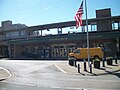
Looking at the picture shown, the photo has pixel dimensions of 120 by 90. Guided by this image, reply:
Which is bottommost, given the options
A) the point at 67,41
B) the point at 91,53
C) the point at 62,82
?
the point at 62,82

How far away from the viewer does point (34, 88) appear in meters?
11.2

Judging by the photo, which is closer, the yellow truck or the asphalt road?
the asphalt road

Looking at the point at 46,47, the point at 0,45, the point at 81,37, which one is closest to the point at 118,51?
the point at 81,37

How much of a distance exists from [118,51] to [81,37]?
7584 millimetres

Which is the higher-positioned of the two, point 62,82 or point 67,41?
point 67,41

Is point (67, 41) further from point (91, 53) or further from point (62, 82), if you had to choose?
point (62, 82)

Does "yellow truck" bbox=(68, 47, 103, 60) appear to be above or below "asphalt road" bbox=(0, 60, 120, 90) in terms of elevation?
above

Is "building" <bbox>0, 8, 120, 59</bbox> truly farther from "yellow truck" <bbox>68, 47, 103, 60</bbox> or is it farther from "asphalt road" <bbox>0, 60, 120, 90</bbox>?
"asphalt road" <bbox>0, 60, 120, 90</bbox>

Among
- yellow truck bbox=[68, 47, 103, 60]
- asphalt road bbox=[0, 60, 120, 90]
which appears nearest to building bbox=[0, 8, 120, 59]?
yellow truck bbox=[68, 47, 103, 60]

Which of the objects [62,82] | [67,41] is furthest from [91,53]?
[62,82]

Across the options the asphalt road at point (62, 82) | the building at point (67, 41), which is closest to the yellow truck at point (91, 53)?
the building at point (67, 41)

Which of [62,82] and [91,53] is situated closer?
[62,82]

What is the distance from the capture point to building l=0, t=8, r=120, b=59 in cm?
3869

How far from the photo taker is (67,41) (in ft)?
142
